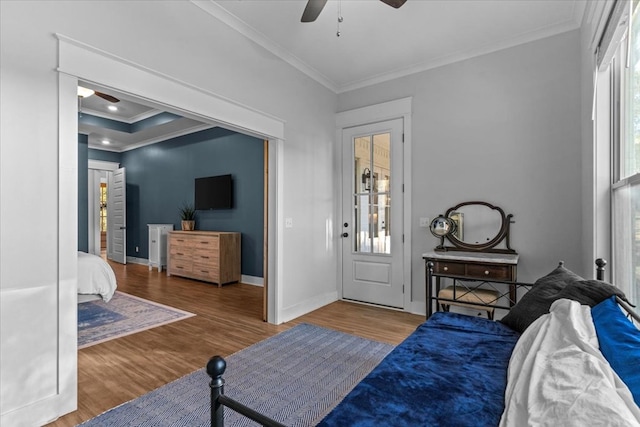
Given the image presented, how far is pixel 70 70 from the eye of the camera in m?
1.88

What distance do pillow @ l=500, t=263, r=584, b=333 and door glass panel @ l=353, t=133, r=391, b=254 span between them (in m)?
2.10

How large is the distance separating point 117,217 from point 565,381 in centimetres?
871

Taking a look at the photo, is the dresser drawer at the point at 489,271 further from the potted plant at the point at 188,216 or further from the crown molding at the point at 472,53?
the potted plant at the point at 188,216

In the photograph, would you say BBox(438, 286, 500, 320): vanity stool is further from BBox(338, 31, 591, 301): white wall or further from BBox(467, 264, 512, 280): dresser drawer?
BBox(338, 31, 591, 301): white wall

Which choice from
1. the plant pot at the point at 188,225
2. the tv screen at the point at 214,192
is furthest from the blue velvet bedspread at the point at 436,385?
the plant pot at the point at 188,225

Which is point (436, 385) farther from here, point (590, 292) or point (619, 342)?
point (590, 292)

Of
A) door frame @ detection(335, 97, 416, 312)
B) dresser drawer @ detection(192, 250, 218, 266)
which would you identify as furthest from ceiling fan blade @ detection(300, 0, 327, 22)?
dresser drawer @ detection(192, 250, 218, 266)

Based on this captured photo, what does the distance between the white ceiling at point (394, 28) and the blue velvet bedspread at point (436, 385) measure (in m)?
2.61

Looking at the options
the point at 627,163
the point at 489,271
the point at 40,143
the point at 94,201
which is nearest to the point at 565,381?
the point at 627,163

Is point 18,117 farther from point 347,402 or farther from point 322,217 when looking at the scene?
point 322,217

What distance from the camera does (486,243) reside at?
10.9 feet

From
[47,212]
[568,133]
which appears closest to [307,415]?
[47,212]

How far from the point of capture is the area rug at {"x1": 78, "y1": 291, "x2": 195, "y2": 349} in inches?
122

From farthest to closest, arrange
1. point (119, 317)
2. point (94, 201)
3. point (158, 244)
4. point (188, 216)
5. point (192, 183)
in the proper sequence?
point (94, 201), point (158, 244), point (192, 183), point (188, 216), point (119, 317)
